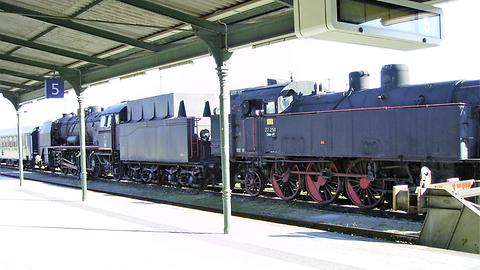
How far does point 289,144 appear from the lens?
1195 cm

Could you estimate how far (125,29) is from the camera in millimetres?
7977

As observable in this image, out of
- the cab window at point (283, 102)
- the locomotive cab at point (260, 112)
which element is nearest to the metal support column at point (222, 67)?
the locomotive cab at point (260, 112)

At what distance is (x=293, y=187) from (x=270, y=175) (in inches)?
30.1

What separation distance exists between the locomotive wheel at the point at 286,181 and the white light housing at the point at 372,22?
7.55 m

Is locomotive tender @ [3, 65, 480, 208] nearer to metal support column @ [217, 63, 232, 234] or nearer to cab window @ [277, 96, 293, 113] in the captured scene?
cab window @ [277, 96, 293, 113]

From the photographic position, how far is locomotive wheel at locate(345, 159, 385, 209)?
10.2 meters

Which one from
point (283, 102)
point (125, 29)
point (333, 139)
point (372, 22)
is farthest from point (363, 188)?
point (372, 22)

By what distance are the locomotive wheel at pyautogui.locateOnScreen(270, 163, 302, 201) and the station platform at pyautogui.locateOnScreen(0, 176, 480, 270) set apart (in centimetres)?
345

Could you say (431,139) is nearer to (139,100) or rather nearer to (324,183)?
(324,183)

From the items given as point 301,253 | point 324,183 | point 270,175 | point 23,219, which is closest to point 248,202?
point 270,175

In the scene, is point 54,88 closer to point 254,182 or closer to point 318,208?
point 254,182

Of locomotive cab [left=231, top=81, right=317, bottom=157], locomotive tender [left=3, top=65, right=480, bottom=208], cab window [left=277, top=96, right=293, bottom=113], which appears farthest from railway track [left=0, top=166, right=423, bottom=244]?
cab window [left=277, top=96, right=293, bottom=113]

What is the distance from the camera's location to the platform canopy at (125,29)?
6.47 m

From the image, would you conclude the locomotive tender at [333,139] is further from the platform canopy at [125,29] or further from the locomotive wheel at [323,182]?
the platform canopy at [125,29]
